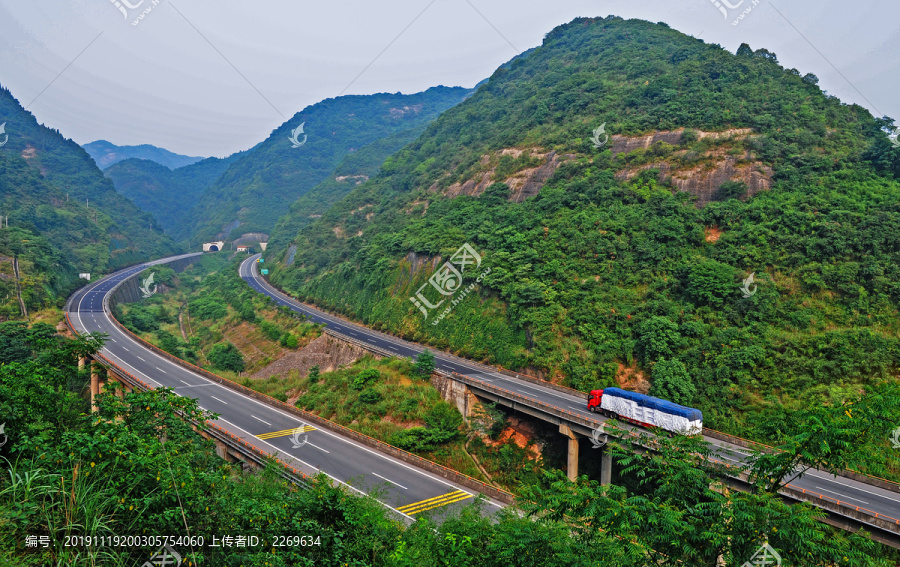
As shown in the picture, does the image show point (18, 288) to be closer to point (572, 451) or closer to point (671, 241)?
point (572, 451)

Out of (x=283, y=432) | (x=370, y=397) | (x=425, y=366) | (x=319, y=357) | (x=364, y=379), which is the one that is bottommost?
(x=283, y=432)

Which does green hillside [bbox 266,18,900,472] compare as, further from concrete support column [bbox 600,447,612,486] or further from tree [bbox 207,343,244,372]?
tree [bbox 207,343,244,372]

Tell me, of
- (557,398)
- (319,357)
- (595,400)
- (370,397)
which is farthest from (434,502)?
(319,357)

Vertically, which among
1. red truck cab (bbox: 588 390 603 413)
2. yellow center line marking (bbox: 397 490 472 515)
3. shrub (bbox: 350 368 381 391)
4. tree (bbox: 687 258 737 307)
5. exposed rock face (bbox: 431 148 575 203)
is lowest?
yellow center line marking (bbox: 397 490 472 515)

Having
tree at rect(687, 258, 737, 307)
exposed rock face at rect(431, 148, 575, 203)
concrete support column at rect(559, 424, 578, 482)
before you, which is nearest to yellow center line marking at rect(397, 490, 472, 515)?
concrete support column at rect(559, 424, 578, 482)

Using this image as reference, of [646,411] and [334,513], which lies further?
[646,411]
